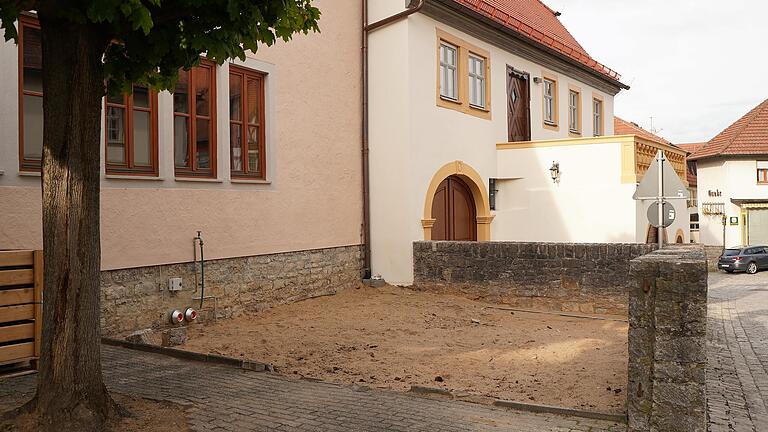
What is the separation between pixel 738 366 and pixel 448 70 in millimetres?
9615

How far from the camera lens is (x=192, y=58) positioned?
5.58 m

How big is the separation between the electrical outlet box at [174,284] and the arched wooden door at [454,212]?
7549mm

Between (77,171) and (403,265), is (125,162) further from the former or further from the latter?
(403,265)

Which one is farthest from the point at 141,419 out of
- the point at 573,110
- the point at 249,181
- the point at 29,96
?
the point at 573,110

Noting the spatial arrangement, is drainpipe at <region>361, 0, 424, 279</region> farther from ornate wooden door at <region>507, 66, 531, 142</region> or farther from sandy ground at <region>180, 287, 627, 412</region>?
ornate wooden door at <region>507, 66, 531, 142</region>

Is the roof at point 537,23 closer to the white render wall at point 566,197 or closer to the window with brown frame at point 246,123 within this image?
the white render wall at point 566,197

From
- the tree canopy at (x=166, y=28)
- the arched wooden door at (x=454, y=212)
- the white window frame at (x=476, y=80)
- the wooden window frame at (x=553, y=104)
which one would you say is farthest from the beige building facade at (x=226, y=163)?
the wooden window frame at (x=553, y=104)

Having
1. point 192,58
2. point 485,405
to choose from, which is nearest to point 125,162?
point 192,58

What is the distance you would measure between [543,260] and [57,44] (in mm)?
9897

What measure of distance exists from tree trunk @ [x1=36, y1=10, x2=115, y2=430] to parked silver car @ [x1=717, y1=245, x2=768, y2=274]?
34122 millimetres

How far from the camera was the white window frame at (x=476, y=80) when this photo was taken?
1711 cm

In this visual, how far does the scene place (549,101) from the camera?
2109cm

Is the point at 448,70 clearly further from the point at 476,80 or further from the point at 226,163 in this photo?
the point at 226,163

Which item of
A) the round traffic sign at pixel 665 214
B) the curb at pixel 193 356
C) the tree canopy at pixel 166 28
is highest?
the tree canopy at pixel 166 28
